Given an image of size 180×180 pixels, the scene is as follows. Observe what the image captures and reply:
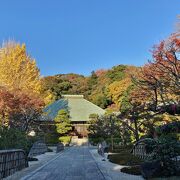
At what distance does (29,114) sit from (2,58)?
7.44 meters

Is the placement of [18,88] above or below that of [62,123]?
above

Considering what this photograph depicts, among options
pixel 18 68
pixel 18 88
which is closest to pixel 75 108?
pixel 18 68

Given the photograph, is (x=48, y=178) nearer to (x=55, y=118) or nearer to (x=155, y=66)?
(x=155, y=66)

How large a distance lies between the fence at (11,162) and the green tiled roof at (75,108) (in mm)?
29818

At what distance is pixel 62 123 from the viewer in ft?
133

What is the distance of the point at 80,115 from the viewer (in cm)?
4528

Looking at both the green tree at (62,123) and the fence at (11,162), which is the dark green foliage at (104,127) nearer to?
the green tree at (62,123)

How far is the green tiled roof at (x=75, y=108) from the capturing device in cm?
4450

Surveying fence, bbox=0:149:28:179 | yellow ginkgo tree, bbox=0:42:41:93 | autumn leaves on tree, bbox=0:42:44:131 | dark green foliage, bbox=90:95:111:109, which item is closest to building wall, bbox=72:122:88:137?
dark green foliage, bbox=90:95:111:109

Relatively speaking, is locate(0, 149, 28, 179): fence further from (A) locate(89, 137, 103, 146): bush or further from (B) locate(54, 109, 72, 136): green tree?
(B) locate(54, 109, 72, 136): green tree

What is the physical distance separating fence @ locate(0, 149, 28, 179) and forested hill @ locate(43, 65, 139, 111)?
1346 inches

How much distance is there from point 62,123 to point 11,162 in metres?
29.3

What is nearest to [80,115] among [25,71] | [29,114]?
[25,71]

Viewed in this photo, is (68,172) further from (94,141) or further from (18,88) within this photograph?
(94,141)
